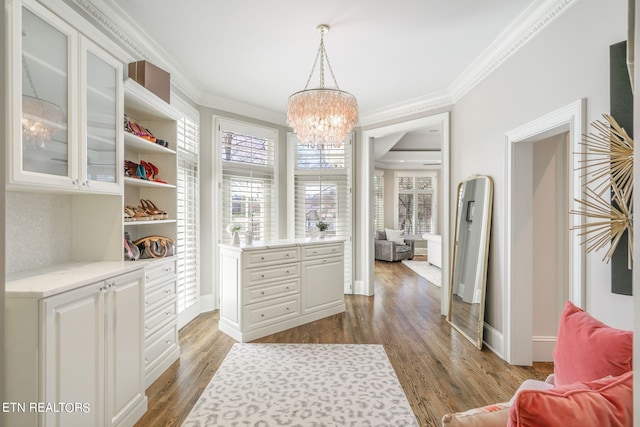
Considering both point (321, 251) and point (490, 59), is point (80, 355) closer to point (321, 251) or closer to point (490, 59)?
point (321, 251)

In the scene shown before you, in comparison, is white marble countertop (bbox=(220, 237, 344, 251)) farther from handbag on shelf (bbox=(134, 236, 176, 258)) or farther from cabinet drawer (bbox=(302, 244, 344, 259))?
handbag on shelf (bbox=(134, 236, 176, 258))

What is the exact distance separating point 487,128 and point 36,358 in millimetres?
3820

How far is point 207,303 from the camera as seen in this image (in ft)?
13.7

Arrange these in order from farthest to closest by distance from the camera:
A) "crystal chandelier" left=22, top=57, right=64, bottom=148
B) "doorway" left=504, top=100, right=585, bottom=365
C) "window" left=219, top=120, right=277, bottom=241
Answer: "window" left=219, top=120, right=277, bottom=241 < "doorway" left=504, top=100, right=585, bottom=365 < "crystal chandelier" left=22, top=57, right=64, bottom=148

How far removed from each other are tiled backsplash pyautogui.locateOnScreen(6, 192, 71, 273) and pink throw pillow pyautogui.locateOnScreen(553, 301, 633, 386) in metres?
2.78

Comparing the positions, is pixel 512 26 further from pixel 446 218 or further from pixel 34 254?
pixel 34 254

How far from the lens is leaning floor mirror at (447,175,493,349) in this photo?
3123 mm

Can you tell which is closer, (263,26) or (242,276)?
(263,26)

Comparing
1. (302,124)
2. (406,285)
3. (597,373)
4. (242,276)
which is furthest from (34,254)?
(406,285)

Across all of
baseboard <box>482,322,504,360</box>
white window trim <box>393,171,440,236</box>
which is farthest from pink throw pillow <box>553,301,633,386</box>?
white window trim <box>393,171,440,236</box>

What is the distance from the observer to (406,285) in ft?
19.0

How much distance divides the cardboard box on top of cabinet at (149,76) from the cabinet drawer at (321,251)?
2.20 meters

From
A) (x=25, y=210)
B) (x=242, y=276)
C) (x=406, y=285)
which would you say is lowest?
(x=406, y=285)

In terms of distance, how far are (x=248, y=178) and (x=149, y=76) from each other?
2153 mm
